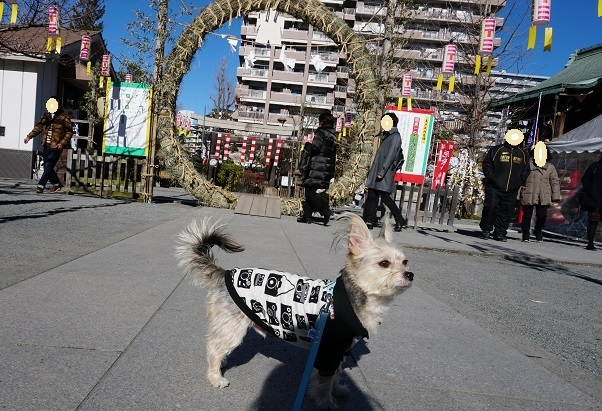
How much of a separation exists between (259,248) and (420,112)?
7.25 m

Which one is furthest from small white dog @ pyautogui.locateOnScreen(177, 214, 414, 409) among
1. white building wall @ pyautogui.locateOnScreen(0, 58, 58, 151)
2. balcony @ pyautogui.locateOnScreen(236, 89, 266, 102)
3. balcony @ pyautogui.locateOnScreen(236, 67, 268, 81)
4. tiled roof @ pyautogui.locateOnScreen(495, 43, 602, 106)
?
balcony @ pyautogui.locateOnScreen(236, 67, 268, 81)

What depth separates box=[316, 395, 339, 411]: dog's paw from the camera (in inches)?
98.7

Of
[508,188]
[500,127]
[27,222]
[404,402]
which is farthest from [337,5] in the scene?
[404,402]

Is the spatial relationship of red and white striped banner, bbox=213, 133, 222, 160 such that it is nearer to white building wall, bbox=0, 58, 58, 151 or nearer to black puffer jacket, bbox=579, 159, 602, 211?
white building wall, bbox=0, 58, 58, 151

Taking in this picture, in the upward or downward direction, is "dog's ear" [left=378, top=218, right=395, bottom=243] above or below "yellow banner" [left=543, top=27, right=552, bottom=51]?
below

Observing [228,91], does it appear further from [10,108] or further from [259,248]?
[259,248]

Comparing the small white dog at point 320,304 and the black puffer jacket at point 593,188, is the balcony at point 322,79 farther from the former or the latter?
the small white dog at point 320,304

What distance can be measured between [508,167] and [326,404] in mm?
9354

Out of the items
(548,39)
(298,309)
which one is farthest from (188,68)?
(298,309)

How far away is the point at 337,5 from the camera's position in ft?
210

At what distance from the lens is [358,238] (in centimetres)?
268

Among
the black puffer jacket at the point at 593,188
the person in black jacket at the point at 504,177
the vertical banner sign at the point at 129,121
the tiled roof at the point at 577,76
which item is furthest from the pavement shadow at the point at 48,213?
the tiled roof at the point at 577,76

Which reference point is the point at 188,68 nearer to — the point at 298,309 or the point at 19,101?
the point at 19,101

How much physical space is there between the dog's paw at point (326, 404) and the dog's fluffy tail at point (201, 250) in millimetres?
964
